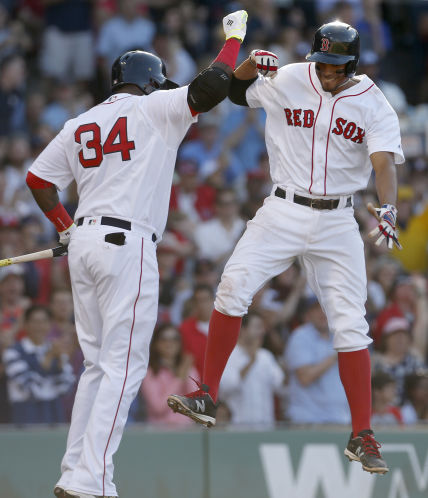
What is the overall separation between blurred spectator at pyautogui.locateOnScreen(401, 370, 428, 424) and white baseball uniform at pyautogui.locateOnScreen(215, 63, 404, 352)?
3.45m

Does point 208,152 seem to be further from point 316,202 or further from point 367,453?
point 367,453

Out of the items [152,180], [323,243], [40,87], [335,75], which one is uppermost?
[40,87]

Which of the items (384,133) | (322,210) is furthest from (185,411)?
(384,133)

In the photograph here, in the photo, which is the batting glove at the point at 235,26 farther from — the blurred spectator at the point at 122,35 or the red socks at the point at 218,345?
the blurred spectator at the point at 122,35

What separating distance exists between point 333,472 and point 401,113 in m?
6.21

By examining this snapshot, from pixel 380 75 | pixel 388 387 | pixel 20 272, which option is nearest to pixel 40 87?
pixel 20 272

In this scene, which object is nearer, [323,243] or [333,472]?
[323,243]

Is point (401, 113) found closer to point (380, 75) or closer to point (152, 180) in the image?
point (380, 75)

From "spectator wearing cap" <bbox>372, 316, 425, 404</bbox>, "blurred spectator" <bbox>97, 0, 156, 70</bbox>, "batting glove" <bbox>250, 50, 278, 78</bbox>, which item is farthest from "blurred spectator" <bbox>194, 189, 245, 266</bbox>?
"batting glove" <bbox>250, 50, 278, 78</bbox>

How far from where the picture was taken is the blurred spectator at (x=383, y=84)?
41.2ft

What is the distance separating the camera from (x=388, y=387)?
925 centimetres

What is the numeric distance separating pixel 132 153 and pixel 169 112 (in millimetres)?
313

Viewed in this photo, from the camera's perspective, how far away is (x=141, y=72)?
6594mm

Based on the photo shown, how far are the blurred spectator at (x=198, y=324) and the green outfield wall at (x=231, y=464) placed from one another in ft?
4.25
